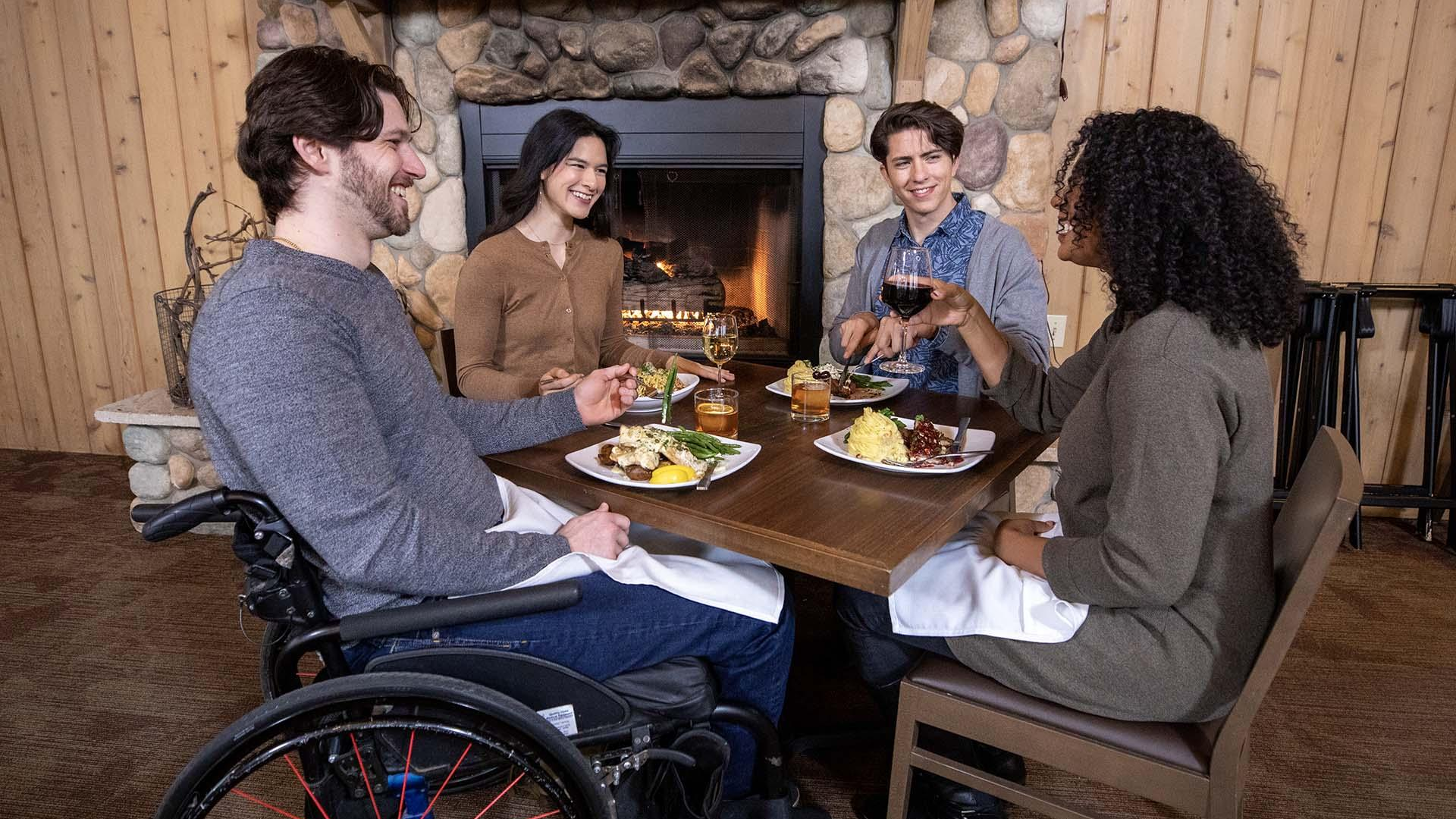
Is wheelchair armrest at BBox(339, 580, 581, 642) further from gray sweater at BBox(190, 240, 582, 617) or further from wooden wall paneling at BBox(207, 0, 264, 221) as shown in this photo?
wooden wall paneling at BBox(207, 0, 264, 221)

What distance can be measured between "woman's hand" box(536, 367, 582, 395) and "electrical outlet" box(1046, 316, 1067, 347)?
1.88m

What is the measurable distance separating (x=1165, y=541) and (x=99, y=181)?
405 cm

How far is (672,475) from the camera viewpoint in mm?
1296

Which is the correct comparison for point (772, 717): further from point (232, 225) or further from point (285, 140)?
point (232, 225)

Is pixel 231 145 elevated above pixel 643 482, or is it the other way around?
pixel 231 145

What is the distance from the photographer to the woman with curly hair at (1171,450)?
109cm

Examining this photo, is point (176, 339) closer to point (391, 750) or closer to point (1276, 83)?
point (391, 750)

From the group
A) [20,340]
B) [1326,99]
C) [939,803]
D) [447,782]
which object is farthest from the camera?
[20,340]

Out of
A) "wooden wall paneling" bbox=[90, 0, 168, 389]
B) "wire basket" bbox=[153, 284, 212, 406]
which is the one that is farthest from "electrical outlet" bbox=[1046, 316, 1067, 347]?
"wooden wall paneling" bbox=[90, 0, 168, 389]

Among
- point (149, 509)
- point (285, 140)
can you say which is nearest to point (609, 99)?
point (285, 140)

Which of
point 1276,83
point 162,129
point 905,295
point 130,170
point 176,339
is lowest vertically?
point 176,339

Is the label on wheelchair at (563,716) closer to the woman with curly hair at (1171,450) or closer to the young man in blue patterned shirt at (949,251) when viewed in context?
the woman with curly hair at (1171,450)

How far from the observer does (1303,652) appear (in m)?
2.25

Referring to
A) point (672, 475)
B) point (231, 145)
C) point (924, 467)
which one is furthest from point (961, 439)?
point (231, 145)
